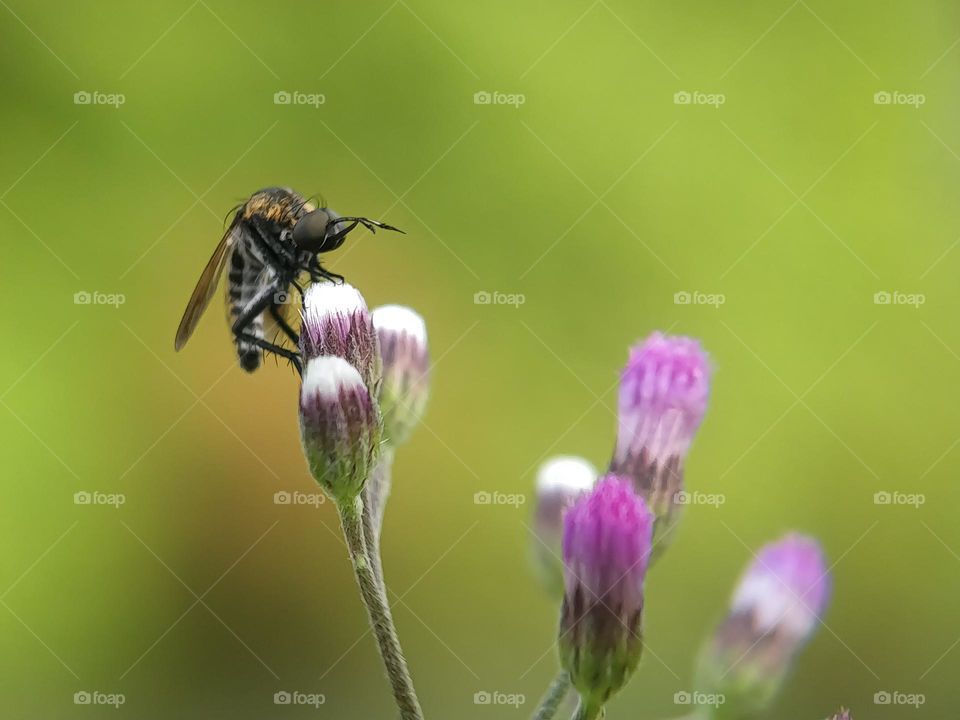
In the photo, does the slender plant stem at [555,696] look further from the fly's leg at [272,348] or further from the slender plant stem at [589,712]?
the fly's leg at [272,348]

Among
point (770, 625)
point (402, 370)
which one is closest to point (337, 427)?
point (402, 370)

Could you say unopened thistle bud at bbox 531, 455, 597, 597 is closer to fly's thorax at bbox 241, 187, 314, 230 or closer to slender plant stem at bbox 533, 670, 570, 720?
slender plant stem at bbox 533, 670, 570, 720

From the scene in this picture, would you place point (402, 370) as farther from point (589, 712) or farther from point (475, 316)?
point (475, 316)

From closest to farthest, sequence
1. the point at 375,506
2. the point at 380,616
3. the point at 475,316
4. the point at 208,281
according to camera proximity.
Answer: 1. the point at 380,616
2. the point at 375,506
3. the point at 208,281
4. the point at 475,316

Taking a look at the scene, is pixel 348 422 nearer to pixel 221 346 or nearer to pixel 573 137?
pixel 221 346

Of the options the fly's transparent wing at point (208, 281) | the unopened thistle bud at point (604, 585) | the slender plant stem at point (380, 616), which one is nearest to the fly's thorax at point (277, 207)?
the fly's transparent wing at point (208, 281)

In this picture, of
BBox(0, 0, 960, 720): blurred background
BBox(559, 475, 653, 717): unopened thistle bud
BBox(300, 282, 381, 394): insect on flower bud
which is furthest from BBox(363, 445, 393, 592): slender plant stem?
BBox(0, 0, 960, 720): blurred background

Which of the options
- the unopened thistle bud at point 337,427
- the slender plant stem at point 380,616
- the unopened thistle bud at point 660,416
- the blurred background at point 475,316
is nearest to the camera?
the slender plant stem at point 380,616
